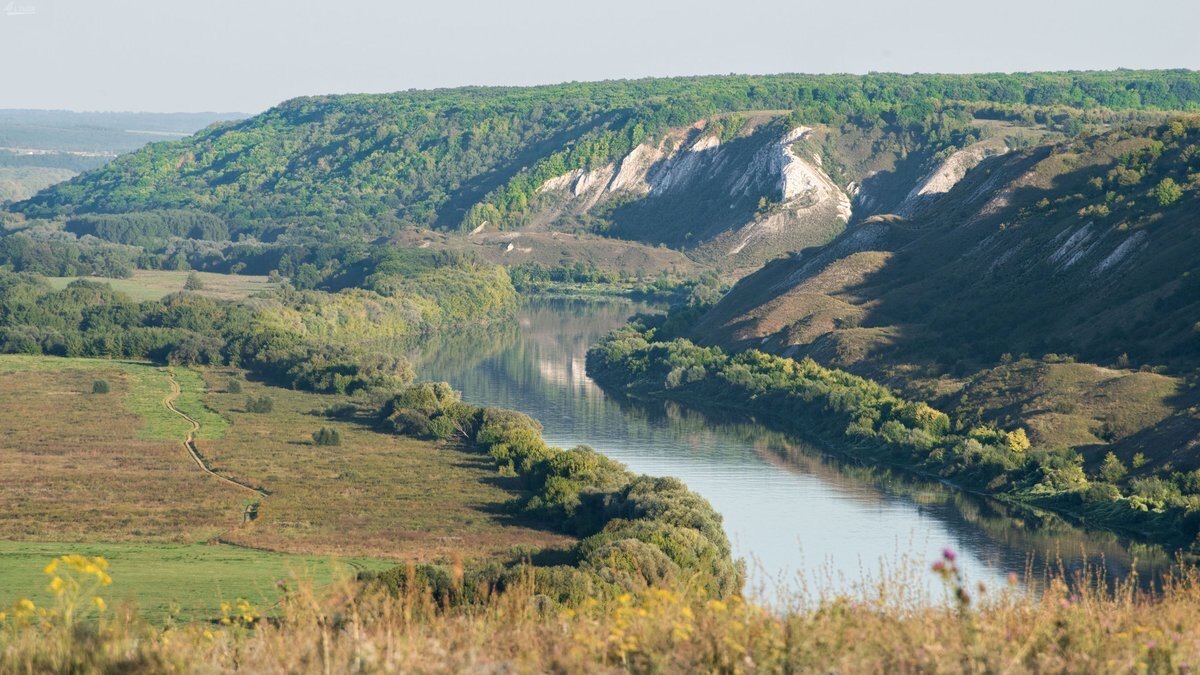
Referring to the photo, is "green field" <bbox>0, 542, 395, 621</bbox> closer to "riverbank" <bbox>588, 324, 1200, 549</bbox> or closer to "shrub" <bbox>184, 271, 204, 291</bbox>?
"riverbank" <bbox>588, 324, 1200, 549</bbox>

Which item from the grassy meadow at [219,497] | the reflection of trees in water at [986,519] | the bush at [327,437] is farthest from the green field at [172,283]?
the reflection of trees in water at [986,519]

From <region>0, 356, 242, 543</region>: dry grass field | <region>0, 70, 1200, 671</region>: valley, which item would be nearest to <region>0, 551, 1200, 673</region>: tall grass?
<region>0, 70, 1200, 671</region>: valley

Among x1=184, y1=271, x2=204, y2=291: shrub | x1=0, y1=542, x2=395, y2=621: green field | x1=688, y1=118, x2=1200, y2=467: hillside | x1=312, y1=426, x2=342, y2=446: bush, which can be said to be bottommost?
x1=184, y1=271, x2=204, y2=291: shrub

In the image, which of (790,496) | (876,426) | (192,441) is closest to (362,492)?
(790,496)

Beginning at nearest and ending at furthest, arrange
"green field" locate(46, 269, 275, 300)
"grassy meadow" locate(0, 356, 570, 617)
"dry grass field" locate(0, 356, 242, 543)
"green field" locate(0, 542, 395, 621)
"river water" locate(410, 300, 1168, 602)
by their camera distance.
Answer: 1. "green field" locate(0, 542, 395, 621)
2. "grassy meadow" locate(0, 356, 570, 617)
3. "river water" locate(410, 300, 1168, 602)
4. "dry grass field" locate(0, 356, 242, 543)
5. "green field" locate(46, 269, 275, 300)

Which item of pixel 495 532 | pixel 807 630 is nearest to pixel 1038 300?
pixel 495 532

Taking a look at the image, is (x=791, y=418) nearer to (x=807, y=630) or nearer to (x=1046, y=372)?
(x=1046, y=372)
